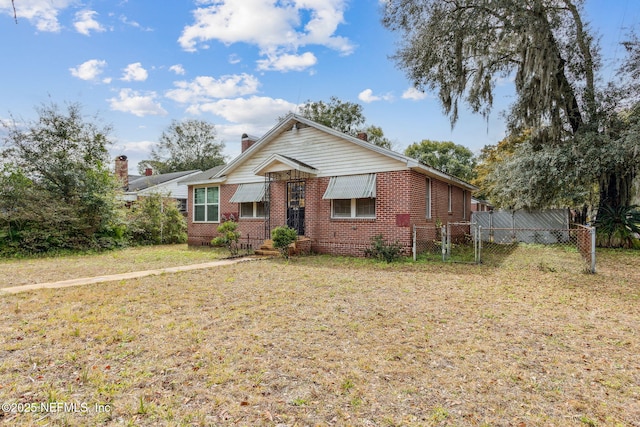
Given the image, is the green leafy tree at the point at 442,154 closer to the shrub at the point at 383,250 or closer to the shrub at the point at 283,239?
the shrub at the point at 383,250

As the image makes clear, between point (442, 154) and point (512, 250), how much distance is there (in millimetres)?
30203

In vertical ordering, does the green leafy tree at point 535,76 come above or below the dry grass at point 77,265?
above

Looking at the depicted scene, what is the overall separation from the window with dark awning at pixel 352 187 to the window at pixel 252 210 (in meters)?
3.42

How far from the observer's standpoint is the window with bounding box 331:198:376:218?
11.9 meters

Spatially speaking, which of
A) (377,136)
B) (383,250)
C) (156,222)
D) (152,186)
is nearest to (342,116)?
(377,136)

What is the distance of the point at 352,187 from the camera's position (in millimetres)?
11773

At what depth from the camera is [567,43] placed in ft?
45.6

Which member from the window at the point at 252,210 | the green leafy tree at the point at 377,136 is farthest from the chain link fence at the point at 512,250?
the green leafy tree at the point at 377,136

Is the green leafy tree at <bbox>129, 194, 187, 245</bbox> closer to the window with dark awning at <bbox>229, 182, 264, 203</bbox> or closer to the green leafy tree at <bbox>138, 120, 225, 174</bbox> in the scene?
the window with dark awning at <bbox>229, 182, 264, 203</bbox>

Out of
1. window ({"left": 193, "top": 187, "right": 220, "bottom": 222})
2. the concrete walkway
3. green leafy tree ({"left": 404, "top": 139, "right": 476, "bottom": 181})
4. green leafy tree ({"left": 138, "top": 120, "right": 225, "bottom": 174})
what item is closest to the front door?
the concrete walkway

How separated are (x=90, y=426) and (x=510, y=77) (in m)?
17.6

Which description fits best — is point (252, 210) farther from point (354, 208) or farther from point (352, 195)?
point (352, 195)

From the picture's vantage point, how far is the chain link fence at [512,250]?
30.1 feet

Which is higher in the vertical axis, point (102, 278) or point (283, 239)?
point (283, 239)
